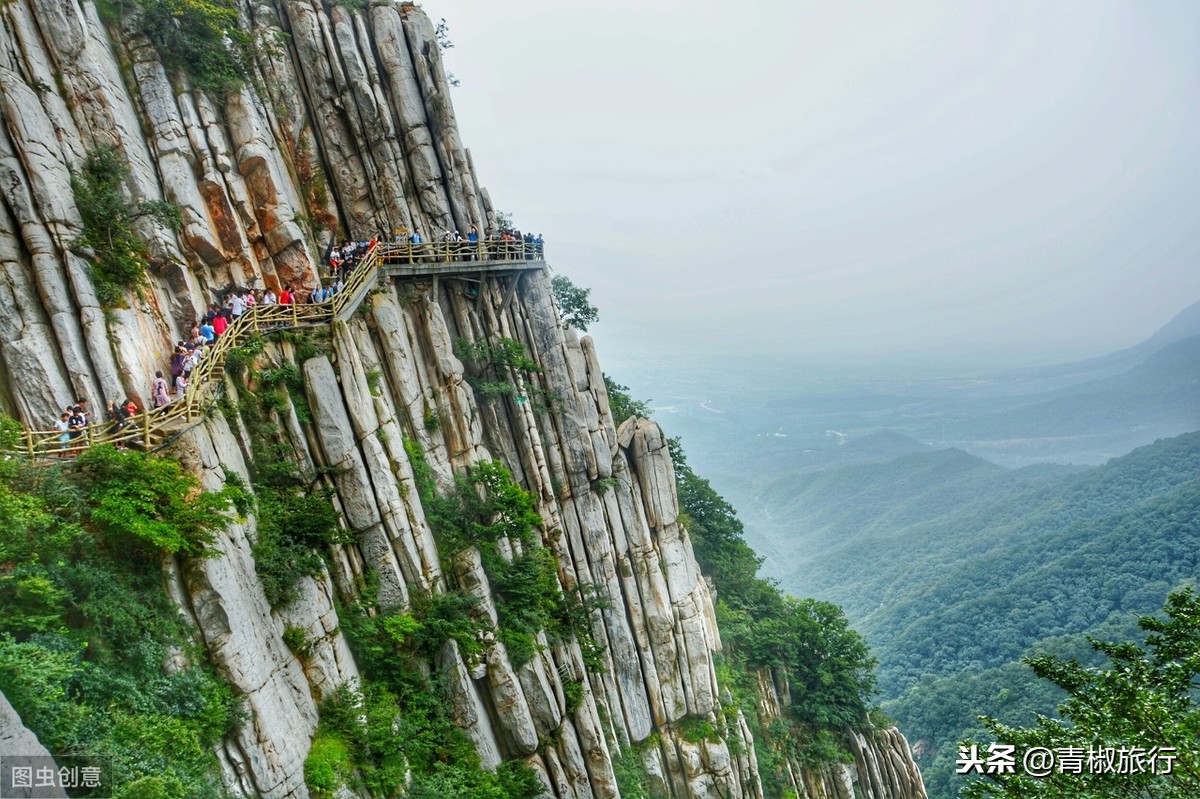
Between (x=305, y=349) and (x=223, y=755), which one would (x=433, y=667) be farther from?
(x=305, y=349)

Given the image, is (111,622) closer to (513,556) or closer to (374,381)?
(374,381)

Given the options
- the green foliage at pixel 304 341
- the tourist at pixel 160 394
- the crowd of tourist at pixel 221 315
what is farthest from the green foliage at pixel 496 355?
the tourist at pixel 160 394

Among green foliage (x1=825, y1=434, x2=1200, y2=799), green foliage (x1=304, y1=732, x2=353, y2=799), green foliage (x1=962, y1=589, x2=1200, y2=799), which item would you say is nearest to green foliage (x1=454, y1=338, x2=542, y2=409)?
green foliage (x1=304, y1=732, x2=353, y2=799)

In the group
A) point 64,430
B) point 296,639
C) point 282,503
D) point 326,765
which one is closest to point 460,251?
point 282,503

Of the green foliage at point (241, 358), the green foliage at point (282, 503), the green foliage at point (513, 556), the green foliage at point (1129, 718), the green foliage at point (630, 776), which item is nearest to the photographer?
the green foliage at point (1129, 718)

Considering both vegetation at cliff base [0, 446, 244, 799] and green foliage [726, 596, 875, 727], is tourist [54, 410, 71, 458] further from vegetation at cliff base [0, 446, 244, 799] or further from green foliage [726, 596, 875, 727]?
green foliage [726, 596, 875, 727]

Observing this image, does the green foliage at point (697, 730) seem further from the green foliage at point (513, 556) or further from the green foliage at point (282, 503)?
the green foliage at point (282, 503)
